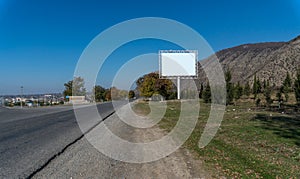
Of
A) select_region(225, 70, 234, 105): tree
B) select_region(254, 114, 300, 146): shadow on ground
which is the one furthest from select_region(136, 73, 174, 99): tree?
select_region(254, 114, 300, 146): shadow on ground

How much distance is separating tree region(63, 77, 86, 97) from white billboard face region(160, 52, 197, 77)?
4977cm

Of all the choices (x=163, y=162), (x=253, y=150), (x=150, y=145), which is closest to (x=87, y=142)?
(x=150, y=145)

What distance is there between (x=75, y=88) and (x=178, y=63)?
54.5m

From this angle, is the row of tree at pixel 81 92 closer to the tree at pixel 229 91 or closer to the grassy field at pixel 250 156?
the tree at pixel 229 91

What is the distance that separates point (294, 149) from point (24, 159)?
8153 mm

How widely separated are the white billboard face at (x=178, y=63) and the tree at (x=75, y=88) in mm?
49771

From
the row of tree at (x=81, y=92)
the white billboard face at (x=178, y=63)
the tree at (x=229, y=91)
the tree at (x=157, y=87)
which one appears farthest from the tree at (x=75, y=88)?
the tree at (x=229, y=91)

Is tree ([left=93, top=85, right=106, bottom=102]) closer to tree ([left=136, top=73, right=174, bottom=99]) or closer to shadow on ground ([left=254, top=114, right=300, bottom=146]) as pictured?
tree ([left=136, top=73, right=174, bottom=99])

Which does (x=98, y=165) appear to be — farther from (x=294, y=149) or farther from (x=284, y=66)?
(x=284, y=66)

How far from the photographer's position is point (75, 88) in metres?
89.6

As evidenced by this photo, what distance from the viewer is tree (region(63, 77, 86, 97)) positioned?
89812 millimetres

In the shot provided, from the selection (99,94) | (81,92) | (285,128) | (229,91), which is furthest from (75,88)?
(285,128)

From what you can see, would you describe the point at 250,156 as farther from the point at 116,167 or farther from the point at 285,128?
the point at 285,128

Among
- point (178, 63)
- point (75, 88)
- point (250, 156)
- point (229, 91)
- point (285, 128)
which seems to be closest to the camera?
point (250, 156)
